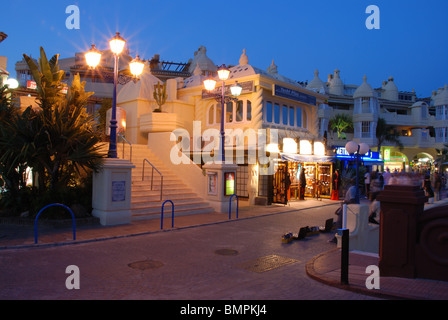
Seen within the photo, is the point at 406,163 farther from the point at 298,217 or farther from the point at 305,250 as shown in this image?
the point at 305,250

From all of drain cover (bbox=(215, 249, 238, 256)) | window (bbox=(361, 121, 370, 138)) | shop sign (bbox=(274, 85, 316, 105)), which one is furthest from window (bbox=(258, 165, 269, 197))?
window (bbox=(361, 121, 370, 138))

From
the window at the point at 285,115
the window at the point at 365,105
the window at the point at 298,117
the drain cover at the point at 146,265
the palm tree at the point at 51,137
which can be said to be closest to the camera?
the drain cover at the point at 146,265

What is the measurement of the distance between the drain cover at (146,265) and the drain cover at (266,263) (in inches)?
69.8

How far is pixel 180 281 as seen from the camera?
6520 millimetres

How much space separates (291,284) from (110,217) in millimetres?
7126

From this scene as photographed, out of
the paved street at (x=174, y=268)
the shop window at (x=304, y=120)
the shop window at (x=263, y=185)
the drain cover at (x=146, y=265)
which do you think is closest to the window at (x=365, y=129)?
the shop window at (x=304, y=120)

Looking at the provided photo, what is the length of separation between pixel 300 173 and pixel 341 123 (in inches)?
904

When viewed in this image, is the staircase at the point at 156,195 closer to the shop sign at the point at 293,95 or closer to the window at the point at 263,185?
the window at the point at 263,185

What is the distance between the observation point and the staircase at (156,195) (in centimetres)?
1344

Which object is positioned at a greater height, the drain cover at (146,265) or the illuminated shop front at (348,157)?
the illuminated shop front at (348,157)

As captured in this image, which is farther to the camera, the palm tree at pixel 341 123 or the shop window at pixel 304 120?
the palm tree at pixel 341 123

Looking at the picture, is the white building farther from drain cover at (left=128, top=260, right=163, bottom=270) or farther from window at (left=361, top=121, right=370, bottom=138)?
drain cover at (left=128, top=260, right=163, bottom=270)

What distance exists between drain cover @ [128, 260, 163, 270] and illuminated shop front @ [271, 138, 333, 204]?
1116 cm
